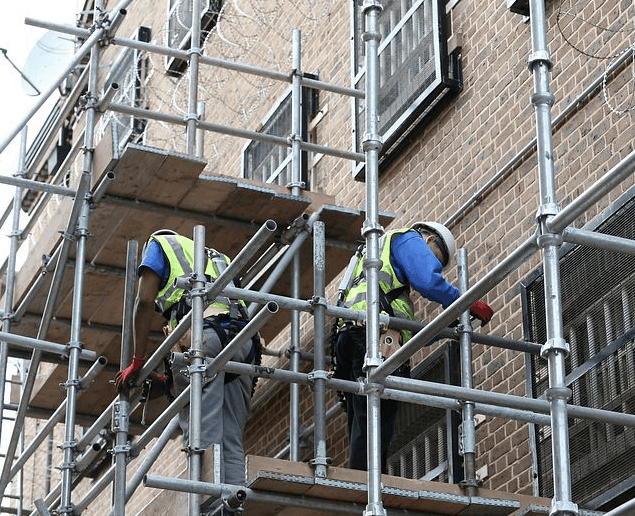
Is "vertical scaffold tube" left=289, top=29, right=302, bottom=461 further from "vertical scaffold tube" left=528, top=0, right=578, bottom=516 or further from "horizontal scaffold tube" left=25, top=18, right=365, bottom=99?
"vertical scaffold tube" left=528, top=0, right=578, bottom=516

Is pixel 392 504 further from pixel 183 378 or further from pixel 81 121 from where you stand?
pixel 81 121

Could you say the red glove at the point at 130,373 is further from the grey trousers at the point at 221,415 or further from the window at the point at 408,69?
the window at the point at 408,69

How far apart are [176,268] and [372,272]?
92.2 inches

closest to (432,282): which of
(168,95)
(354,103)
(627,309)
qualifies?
(627,309)

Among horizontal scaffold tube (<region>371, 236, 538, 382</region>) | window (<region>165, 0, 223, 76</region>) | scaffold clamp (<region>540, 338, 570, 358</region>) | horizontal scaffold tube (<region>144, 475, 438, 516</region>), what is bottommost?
horizontal scaffold tube (<region>144, 475, 438, 516</region>)

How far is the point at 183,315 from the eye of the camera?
10.7 m

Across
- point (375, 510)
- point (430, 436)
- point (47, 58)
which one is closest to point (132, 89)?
point (47, 58)

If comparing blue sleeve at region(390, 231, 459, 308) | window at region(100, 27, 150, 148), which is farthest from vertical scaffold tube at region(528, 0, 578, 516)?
window at region(100, 27, 150, 148)

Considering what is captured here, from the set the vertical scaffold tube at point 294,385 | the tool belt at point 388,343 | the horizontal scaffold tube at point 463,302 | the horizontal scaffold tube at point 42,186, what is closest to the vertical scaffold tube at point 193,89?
the horizontal scaffold tube at point 42,186

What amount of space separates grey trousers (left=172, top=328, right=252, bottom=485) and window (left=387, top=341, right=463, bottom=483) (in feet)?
5.39

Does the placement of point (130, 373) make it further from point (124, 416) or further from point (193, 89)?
point (193, 89)

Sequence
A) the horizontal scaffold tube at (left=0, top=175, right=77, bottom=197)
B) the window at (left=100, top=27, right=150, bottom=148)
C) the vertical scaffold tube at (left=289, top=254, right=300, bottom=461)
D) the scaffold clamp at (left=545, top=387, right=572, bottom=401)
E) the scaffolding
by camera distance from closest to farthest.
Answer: the scaffold clamp at (left=545, top=387, right=572, bottom=401) < the scaffolding < the vertical scaffold tube at (left=289, top=254, right=300, bottom=461) < the horizontal scaffold tube at (left=0, top=175, right=77, bottom=197) < the window at (left=100, top=27, right=150, bottom=148)

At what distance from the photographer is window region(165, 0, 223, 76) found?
18781mm

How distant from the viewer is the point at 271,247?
39.8 ft
